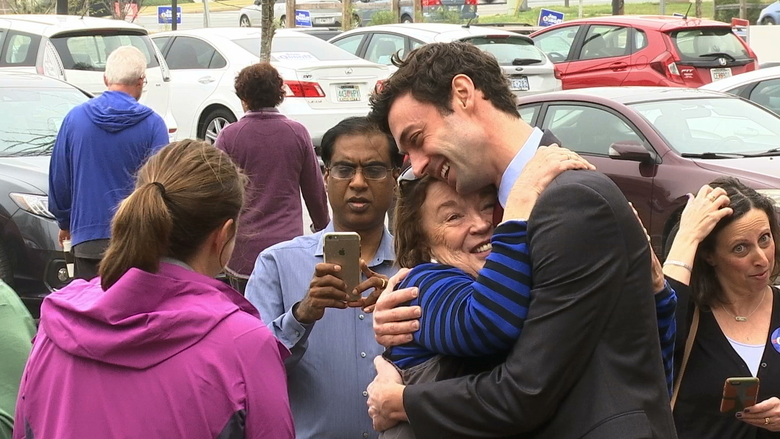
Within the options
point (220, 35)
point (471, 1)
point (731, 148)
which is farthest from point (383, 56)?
point (471, 1)

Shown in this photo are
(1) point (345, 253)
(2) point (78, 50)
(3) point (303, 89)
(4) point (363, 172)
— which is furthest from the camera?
(2) point (78, 50)

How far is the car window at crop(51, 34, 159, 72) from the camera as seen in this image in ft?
49.0

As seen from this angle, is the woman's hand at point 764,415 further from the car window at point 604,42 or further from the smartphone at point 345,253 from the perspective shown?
the car window at point 604,42

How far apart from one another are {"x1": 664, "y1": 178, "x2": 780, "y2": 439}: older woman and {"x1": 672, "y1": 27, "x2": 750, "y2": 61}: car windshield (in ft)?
43.7

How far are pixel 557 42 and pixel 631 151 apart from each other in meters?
11.0

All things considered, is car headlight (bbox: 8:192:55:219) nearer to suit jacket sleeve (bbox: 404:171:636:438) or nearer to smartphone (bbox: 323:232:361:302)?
smartphone (bbox: 323:232:361:302)

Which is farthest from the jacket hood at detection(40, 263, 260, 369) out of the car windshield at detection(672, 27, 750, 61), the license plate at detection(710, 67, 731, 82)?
the license plate at detection(710, 67, 731, 82)

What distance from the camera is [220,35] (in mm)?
15891

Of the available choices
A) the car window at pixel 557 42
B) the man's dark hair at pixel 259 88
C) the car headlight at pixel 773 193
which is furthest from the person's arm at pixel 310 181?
the car window at pixel 557 42

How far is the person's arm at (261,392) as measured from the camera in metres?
2.43

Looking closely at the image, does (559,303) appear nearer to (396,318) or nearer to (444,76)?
(396,318)

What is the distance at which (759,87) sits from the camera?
12.2m

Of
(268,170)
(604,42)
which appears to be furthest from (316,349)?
(604,42)

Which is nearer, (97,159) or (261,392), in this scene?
(261,392)
